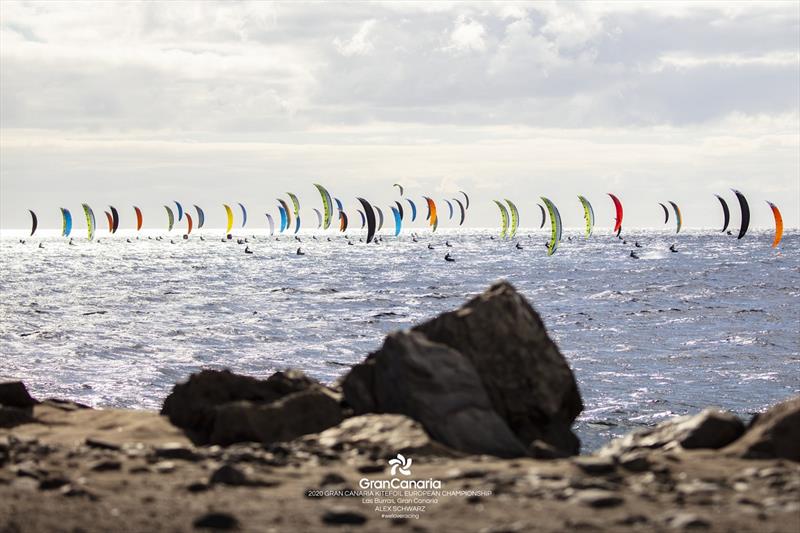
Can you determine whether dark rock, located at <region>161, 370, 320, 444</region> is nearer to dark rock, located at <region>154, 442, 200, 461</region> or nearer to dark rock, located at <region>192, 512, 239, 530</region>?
dark rock, located at <region>154, 442, 200, 461</region>

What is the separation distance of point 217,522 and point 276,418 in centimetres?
392

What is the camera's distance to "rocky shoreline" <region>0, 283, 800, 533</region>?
22.8ft

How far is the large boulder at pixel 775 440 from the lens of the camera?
9.23 meters

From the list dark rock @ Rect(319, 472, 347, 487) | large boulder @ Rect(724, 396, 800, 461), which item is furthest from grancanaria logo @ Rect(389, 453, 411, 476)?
large boulder @ Rect(724, 396, 800, 461)

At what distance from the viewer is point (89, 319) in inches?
1555

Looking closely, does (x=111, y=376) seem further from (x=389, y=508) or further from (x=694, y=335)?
(x=694, y=335)

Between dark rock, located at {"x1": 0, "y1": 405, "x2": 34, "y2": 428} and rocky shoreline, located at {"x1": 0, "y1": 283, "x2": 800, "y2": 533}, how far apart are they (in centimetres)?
3

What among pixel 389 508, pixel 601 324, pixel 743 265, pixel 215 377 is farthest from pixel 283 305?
pixel 743 265

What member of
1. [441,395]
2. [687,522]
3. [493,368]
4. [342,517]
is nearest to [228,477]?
[342,517]

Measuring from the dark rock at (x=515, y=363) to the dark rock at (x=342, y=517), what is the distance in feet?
14.5

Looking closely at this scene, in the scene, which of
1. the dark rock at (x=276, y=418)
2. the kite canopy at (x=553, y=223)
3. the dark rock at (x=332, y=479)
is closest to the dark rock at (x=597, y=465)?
the dark rock at (x=332, y=479)

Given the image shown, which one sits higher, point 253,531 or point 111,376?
point 253,531

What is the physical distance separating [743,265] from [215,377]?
277ft

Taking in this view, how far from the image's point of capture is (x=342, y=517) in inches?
273
